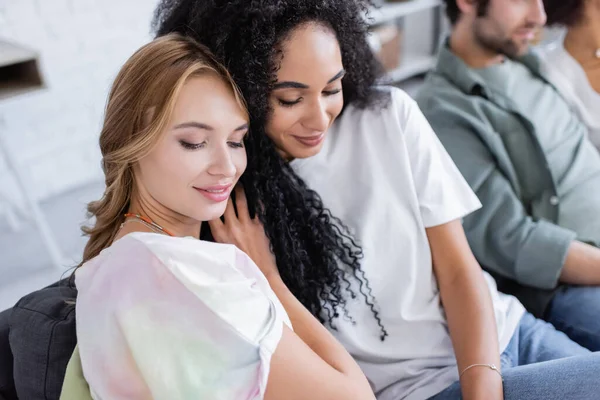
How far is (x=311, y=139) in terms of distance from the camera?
35.8 inches

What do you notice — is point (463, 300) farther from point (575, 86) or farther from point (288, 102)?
point (575, 86)

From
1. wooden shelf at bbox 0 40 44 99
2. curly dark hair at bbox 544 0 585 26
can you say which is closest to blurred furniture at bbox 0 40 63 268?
wooden shelf at bbox 0 40 44 99

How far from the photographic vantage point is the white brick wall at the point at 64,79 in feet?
7.71

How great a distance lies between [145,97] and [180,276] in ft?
0.84

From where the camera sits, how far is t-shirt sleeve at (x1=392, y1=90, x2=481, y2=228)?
3.23 ft

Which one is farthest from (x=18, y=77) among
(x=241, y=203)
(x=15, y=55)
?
(x=241, y=203)

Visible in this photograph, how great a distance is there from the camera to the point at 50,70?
2.43 m

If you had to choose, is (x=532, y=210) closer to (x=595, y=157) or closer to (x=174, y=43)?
(x=595, y=157)

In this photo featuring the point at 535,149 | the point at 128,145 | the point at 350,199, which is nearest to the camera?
the point at 128,145

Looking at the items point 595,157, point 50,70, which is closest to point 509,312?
point 595,157

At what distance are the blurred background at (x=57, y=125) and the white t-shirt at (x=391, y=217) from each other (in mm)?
1476

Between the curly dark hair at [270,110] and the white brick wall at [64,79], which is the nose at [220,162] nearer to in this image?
the curly dark hair at [270,110]

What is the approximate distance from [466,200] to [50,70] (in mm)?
2058

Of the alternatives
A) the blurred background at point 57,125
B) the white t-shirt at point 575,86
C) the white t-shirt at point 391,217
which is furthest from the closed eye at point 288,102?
the blurred background at point 57,125
